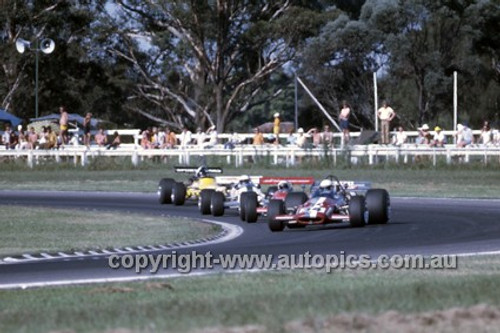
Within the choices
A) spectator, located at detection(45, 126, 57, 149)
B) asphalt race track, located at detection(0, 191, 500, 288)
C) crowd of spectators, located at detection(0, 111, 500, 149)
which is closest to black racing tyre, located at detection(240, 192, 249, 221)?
asphalt race track, located at detection(0, 191, 500, 288)

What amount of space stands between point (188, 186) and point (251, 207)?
6925 millimetres

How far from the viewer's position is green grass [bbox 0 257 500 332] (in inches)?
390

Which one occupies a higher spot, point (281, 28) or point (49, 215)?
point (281, 28)

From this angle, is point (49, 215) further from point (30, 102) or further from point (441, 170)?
point (30, 102)

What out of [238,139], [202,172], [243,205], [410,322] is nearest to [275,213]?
[243,205]

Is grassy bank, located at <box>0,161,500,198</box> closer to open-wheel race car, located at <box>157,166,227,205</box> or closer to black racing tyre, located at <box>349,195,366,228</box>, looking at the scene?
open-wheel race car, located at <box>157,166,227,205</box>

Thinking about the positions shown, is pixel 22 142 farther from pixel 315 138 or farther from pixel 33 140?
pixel 315 138

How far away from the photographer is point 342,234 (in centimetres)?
2131

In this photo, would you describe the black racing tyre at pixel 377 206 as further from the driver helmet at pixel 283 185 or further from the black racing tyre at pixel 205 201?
the black racing tyre at pixel 205 201

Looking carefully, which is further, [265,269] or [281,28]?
[281,28]

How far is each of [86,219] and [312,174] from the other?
15109 mm

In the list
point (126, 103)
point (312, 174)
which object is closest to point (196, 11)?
point (126, 103)

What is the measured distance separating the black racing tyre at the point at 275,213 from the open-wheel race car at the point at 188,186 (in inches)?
275

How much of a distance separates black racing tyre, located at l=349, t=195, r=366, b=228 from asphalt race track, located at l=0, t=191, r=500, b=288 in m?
0.19
